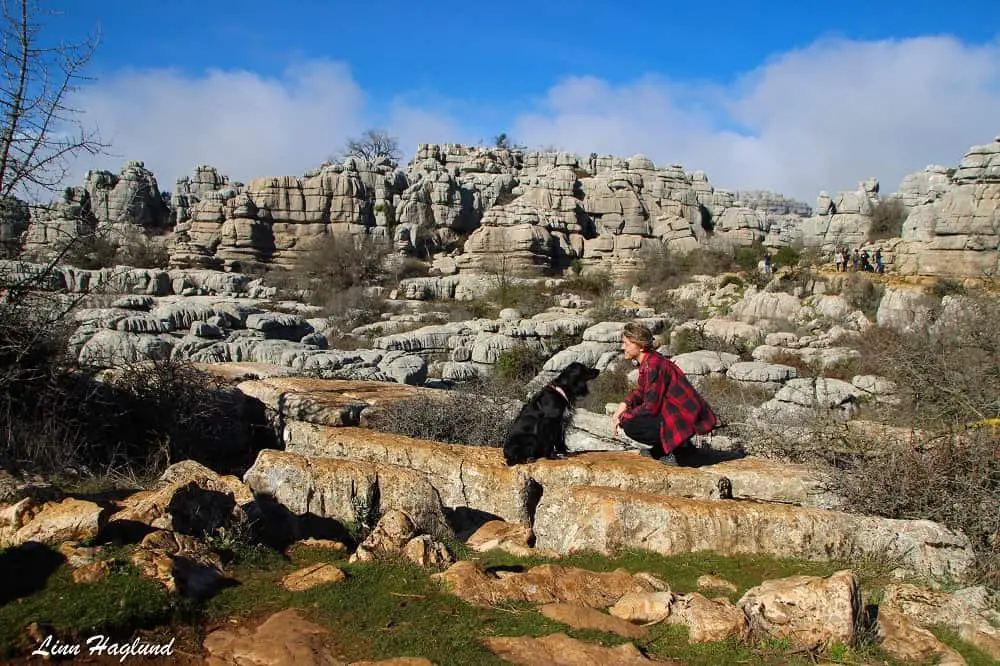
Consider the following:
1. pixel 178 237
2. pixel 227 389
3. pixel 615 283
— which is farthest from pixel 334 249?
pixel 227 389

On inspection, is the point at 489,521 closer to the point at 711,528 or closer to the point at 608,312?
the point at 711,528

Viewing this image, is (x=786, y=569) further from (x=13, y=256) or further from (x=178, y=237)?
(x=178, y=237)

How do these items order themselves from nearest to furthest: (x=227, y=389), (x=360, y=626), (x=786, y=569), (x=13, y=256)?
(x=360, y=626), (x=786, y=569), (x=13, y=256), (x=227, y=389)

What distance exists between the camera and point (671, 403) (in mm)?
5289

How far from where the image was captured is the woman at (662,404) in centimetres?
525

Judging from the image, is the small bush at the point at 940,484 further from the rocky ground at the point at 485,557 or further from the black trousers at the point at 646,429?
the black trousers at the point at 646,429

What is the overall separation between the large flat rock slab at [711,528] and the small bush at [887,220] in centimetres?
3532

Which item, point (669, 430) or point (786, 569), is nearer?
point (786, 569)

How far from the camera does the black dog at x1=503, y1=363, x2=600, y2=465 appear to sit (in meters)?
5.31

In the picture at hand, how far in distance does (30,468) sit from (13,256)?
240cm

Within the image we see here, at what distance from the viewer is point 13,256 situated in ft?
20.9

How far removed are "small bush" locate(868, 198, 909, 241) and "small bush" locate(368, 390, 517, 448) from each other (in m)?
34.4

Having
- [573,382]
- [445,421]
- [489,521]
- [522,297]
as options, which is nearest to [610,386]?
[445,421]

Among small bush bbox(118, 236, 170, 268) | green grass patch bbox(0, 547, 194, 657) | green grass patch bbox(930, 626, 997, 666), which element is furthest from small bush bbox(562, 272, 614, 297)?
green grass patch bbox(0, 547, 194, 657)
